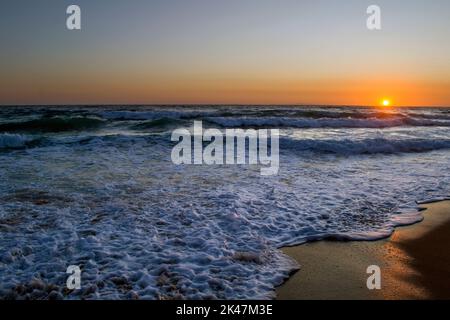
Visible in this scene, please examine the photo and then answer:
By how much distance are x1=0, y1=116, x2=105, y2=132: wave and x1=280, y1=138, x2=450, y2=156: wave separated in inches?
531

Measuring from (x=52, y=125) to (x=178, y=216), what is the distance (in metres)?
20.2

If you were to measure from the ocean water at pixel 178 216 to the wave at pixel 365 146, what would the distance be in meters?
2.35

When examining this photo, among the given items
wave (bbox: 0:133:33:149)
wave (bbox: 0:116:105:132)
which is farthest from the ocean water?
wave (bbox: 0:116:105:132)

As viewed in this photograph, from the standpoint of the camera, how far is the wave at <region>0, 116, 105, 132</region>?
22.0 m

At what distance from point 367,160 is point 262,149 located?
13.0 feet

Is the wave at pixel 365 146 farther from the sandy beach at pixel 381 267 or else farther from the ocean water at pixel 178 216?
the sandy beach at pixel 381 267

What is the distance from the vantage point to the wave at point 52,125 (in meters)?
22.0

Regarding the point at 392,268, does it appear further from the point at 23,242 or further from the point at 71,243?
the point at 23,242

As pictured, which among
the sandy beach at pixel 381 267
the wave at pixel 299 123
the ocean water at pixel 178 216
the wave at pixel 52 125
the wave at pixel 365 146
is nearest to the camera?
the sandy beach at pixel 381 267

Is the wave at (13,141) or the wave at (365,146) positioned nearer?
the wave at (13,141)

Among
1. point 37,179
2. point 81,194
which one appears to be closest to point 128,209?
point 81,194

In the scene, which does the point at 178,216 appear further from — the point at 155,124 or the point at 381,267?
the point at 155,124

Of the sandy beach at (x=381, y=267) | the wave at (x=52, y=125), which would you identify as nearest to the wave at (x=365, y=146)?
the sandy beach at (x=381, y=267)

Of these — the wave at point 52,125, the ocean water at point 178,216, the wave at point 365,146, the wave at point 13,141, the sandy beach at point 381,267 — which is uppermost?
the wave at point 52,125
